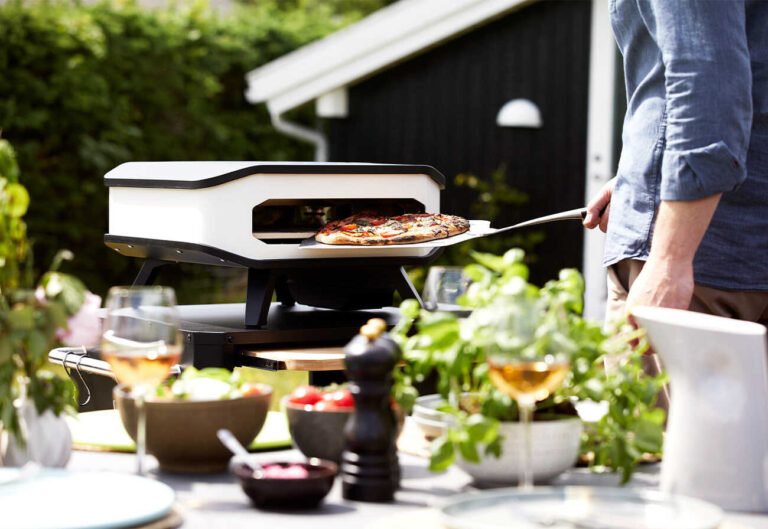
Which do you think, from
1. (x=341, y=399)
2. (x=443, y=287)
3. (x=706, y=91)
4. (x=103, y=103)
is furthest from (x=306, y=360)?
(x=103, y=103)

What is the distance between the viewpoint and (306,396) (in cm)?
174

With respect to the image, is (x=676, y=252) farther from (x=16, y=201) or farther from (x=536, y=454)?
(x=16, y=201)

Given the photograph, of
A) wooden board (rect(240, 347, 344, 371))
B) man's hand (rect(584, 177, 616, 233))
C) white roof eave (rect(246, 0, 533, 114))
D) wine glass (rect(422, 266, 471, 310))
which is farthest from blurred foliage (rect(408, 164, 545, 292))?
man's hand (rect(584, 177, 616, 233))

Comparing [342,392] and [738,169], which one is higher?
[738,169]

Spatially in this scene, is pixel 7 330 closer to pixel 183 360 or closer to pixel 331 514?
pixel 183 360

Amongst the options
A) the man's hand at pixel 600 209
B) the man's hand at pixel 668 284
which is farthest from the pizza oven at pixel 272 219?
the man's hand at pixel 668 284

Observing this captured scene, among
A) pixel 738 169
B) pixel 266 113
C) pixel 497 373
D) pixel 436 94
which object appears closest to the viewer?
pixel 497 373

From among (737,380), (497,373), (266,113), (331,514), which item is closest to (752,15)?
(737,380)

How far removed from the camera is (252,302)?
2.87 m

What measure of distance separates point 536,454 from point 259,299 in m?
1.40

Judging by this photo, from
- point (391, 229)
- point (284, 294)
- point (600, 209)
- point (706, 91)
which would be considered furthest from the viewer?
point (284, 294)

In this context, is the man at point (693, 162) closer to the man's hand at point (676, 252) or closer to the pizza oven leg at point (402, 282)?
the man's hand at point (676, 252)

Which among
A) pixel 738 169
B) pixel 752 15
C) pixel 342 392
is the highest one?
pixel 752 15

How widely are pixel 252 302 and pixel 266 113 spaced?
807cm
